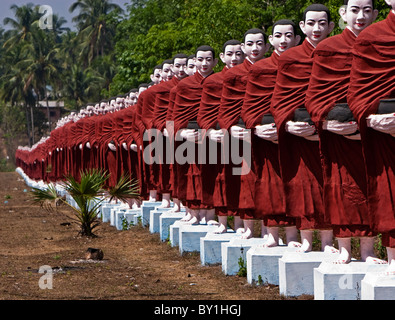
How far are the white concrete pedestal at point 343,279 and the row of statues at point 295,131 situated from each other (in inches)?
4.5

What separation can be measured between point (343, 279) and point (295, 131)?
1.40m

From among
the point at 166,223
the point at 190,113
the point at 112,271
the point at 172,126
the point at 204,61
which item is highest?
the point at 204,61

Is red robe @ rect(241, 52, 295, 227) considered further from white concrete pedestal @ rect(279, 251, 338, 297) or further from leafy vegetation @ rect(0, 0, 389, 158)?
leafy vegetation @ rect(0, 0, 389, 158)

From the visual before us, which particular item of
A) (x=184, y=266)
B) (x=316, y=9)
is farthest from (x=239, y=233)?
(x=316, y=9)

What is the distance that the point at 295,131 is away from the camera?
Answer: 324 inches

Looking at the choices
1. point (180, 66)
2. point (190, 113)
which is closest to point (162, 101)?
point (180, 66)

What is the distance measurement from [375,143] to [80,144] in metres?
17.4

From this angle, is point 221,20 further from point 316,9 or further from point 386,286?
point 386,286

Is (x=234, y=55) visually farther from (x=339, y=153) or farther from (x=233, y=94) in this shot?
(x=339, y=153)

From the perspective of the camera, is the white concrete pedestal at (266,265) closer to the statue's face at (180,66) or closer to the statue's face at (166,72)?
the statue's face at (180,66)

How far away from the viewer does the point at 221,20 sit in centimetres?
2017

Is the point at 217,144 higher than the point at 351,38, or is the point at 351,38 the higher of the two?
the point at 351,38

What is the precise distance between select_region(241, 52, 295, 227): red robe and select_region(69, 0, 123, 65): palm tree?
2449 inches

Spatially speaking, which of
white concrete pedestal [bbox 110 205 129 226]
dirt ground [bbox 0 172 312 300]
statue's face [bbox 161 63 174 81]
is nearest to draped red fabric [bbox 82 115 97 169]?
white concrete pedestal [bbox 110 205 129 226]
